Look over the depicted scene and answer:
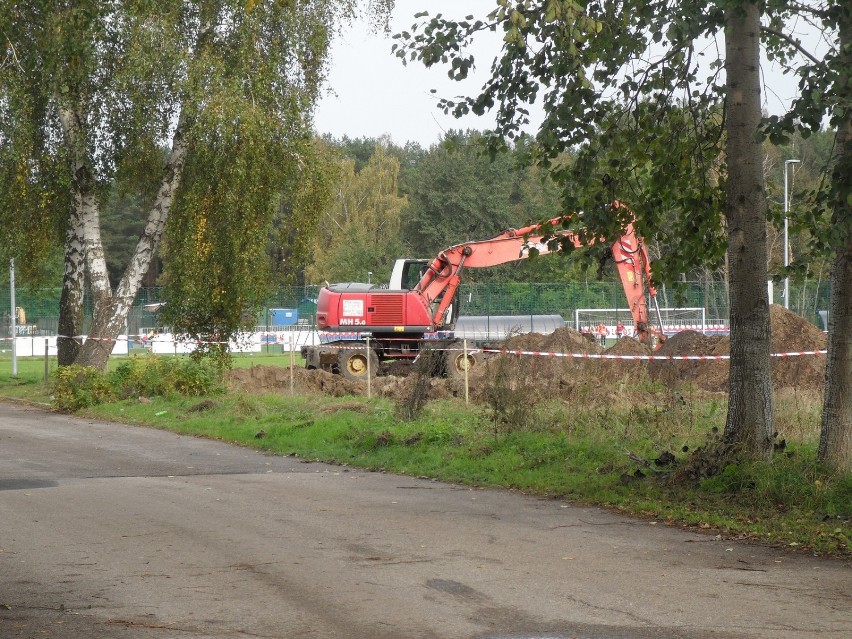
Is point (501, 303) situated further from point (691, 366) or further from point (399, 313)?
point (691, 366)

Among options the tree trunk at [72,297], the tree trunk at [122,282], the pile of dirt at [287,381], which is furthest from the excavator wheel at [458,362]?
the tree trunk at [72,297]

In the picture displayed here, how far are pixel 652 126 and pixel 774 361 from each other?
11172 mm

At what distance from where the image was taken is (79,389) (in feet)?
76.2

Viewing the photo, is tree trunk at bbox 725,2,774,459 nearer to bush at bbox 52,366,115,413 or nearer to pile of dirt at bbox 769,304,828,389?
pile of dirt at bbox 769,304,828,389

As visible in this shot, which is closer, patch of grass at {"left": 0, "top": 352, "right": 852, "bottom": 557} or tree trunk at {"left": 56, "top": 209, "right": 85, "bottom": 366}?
patch of grass at {"left": 0, "top": 352, "right": 852, "bottom": 557}

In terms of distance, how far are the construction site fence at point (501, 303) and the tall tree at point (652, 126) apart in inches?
1047

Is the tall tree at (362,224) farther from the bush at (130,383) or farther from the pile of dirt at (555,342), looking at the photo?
the bush at (130,383)

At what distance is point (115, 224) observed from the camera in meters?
83.2

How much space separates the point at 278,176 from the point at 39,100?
5.18 metres

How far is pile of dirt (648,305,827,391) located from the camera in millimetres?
20922

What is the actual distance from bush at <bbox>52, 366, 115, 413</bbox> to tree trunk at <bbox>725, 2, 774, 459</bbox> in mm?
15834

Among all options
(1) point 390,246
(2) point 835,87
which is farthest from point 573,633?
→ (1) point 390,246

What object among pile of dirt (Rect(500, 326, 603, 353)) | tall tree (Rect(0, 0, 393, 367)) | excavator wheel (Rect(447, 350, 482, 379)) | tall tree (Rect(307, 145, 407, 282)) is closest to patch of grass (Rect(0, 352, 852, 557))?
tall tree (Rect(0, 0, 393, 367))

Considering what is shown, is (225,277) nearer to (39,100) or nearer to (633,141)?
(39,100)
